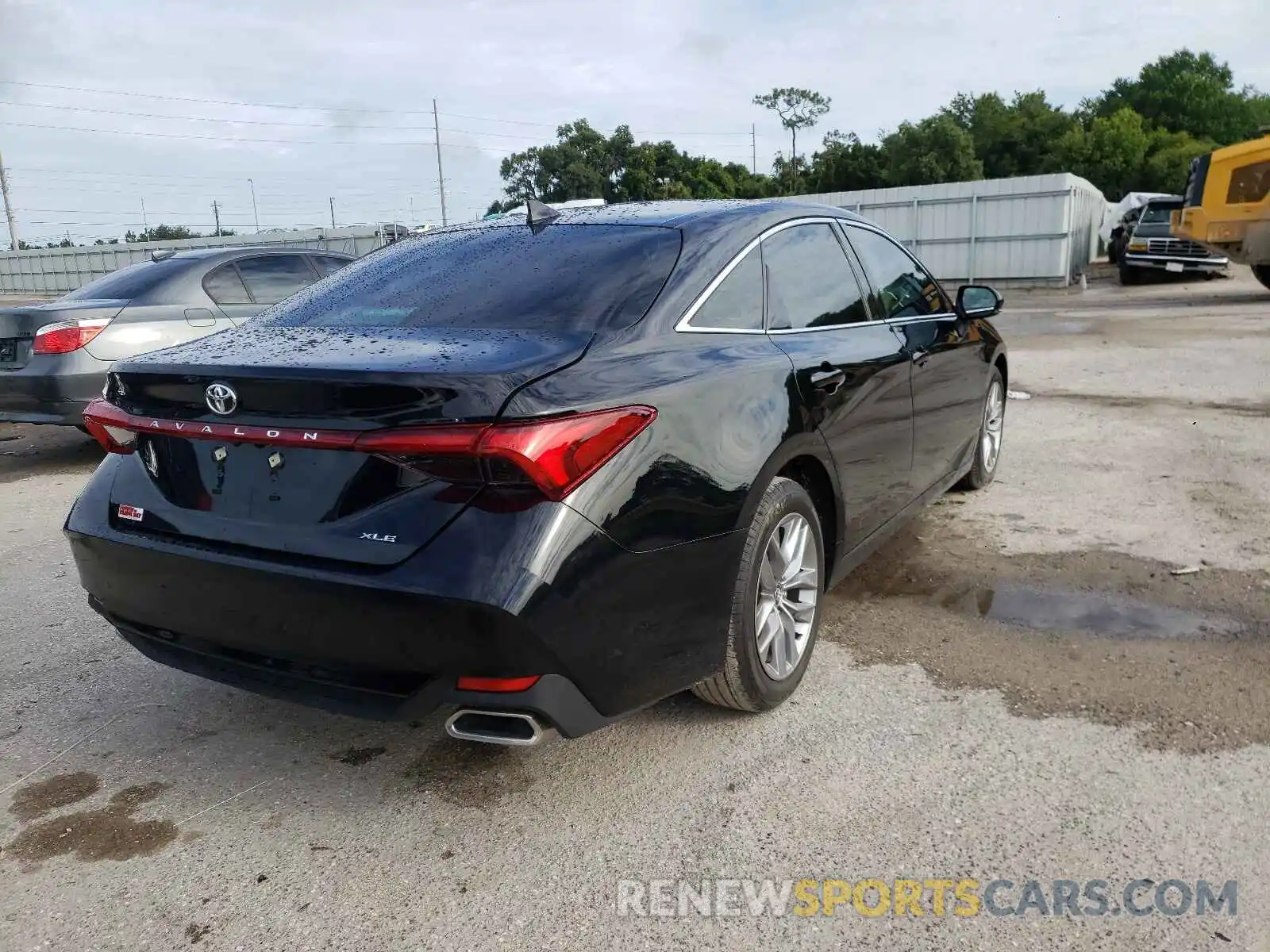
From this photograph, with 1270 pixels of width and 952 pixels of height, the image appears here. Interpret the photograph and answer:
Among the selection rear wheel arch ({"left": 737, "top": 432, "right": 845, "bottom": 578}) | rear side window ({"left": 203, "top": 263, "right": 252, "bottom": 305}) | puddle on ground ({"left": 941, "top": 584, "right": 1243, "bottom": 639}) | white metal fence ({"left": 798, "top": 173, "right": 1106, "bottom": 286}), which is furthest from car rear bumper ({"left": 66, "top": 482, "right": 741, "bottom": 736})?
white metal fence ({"left": 798, "top": 173, "right": 1106, "bottom": 286})

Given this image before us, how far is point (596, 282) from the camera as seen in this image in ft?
Answer: 9.64

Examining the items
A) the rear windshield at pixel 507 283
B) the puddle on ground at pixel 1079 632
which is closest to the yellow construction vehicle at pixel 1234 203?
the puddle on ground at pixel 1079 632

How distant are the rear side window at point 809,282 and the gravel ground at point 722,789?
1.20 meters

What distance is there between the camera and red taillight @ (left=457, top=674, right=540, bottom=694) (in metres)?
2.29

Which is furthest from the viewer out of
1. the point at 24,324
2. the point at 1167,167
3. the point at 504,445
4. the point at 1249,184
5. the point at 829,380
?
the point at 1167,167

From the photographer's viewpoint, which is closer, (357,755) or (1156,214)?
(357,755)

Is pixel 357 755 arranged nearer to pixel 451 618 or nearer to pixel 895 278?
pixel 451 618

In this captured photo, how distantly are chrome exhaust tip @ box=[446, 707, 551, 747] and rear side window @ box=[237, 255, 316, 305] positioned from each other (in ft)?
19.6

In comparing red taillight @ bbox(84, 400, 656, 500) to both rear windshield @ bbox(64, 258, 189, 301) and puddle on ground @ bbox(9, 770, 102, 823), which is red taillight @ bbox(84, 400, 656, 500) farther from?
rear windshield @ bbox(64, 258, 189, 301)

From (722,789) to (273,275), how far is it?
6.62 m

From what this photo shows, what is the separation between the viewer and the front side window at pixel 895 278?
4105 millimetres

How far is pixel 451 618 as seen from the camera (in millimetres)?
2230

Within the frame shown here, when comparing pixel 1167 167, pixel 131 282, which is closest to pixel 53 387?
pixel 131 282

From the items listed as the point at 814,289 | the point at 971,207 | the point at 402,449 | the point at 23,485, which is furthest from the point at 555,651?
the point at 971,207
